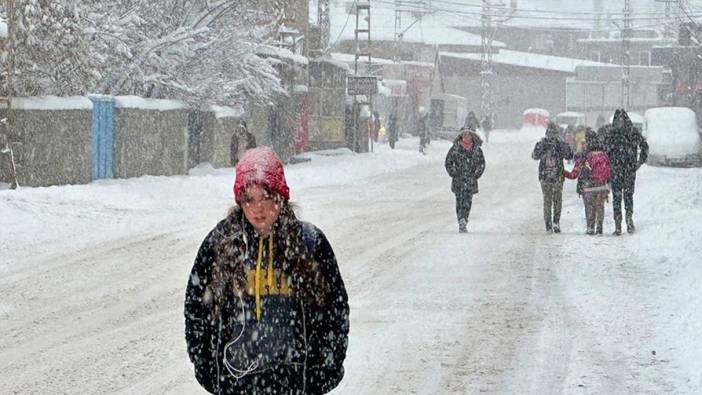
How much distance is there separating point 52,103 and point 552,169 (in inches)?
403

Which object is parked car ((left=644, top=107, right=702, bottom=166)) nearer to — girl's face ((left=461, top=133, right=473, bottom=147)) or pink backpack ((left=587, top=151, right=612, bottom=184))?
pink backpack ((left=587, top=151, right=612, bottom=184))

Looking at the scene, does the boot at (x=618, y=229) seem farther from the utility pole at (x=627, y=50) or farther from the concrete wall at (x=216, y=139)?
the utility pole at (x=627, y=50)

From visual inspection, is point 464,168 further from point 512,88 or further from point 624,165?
point 512,88

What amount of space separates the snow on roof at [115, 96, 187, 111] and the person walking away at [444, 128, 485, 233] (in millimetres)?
10530

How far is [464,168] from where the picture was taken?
1792 cm

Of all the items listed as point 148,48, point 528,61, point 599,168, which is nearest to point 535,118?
point 528,61

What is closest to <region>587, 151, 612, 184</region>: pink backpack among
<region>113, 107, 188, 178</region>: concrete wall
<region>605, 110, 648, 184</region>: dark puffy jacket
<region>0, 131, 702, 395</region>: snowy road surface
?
<region>605, 110, 648, 184</region>: dark puffy jacket

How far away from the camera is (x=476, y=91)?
337ft

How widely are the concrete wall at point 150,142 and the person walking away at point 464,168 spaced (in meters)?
10.5

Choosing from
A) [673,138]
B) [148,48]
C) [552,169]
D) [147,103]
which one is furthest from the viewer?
[673,138]

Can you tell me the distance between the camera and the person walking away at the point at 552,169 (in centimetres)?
1777

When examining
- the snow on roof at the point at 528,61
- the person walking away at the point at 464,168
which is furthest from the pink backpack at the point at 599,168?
the snow on roof at the point at 528,61

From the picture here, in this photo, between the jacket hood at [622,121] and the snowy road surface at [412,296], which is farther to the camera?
the jacket hood at [622,121]

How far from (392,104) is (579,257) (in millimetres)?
58096
